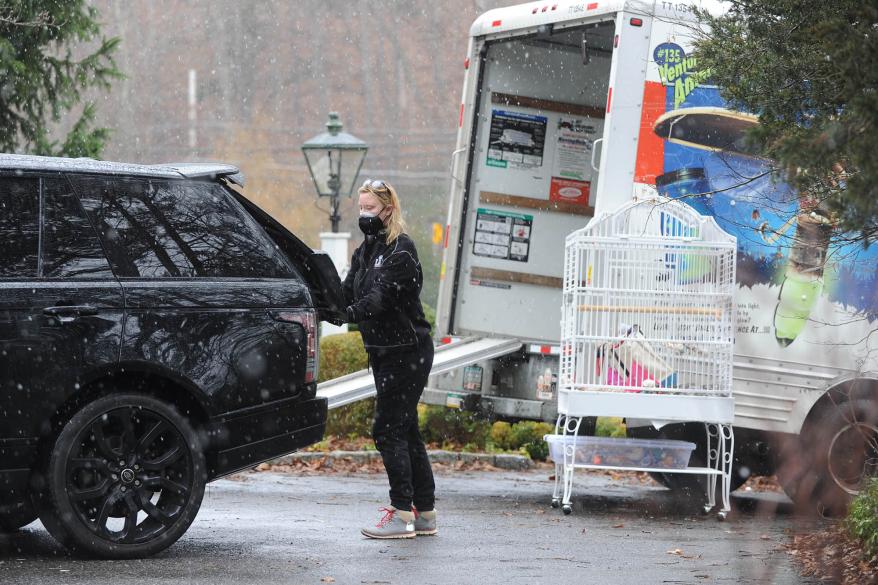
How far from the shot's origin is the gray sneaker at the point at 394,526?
24.2 feet

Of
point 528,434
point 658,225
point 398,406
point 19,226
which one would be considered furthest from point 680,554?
point 528,434

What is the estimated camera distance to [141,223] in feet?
21.6

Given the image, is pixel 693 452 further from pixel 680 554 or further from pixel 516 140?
pixel 516 140

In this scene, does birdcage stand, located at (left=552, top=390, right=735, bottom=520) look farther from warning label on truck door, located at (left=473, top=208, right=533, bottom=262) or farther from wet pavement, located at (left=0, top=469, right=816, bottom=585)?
warning label on truck door, located at (left=473, top=208, right=533, bottom=262)

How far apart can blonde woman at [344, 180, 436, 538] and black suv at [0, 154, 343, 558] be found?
19.0 inches

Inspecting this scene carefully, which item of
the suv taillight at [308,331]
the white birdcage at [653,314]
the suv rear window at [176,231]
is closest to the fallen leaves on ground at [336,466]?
the white birdcage at [653,314]

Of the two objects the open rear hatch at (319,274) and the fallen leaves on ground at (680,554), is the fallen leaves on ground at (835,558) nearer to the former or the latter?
the fallen leaves on ground at (680,554)

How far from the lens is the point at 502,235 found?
36.6 feet

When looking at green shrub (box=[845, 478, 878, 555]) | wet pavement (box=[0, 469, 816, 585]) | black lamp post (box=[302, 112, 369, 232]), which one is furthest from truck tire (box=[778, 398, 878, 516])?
black lamp post (box=[302, 112, 369, 232])

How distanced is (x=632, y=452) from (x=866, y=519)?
2.68 metres

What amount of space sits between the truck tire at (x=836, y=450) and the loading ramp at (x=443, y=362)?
7.67ft

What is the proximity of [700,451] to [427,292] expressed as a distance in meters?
25.0

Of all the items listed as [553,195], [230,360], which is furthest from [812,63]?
[553,195]

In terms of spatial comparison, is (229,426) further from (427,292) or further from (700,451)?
(427,292)
